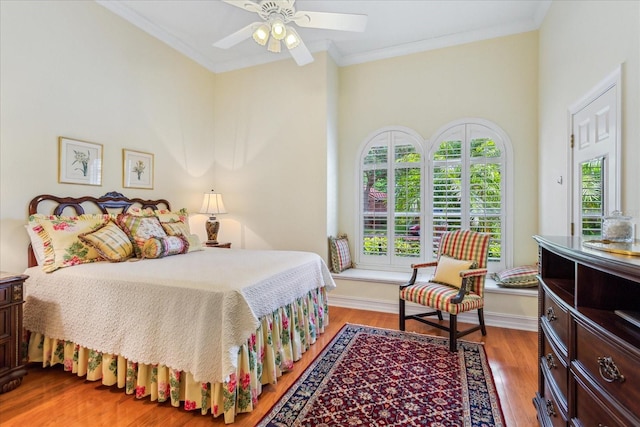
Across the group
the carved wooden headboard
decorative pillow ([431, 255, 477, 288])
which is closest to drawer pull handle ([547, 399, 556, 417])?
decorative pillow ([431, 255, 477, 288])

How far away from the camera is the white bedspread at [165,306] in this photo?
1774mm

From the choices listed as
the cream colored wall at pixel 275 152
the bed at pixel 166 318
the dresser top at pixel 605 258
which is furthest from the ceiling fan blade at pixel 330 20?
the dresser top at pixel 605 258

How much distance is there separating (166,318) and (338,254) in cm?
241

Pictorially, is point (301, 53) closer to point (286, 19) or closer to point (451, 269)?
point (286, 19)

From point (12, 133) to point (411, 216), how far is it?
4.03m

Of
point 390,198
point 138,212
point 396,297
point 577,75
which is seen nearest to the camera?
point 577,75

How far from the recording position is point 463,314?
340 cm

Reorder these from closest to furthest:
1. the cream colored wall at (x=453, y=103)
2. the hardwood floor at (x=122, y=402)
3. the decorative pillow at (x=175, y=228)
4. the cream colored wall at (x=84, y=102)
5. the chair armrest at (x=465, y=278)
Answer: the hardwood floor at (x=122, y=402) → the cream colored wall at (x=84, y=102) → the chair armrest at (x=465, y=278) → the decorative pillow at (x=175, y=228) → the cream colored wall at (x=453, y=103)

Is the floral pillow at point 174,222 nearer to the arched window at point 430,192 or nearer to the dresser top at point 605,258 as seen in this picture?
the arched window at point 430,192

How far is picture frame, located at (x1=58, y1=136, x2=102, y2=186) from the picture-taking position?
9.07 feet

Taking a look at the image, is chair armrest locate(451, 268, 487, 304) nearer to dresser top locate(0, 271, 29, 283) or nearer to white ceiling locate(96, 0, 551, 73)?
white ceiling locate(96, 0, 551, 73)

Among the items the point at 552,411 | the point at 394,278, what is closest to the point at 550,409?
the point at 552,411

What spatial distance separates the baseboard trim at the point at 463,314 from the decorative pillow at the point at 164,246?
1.94m

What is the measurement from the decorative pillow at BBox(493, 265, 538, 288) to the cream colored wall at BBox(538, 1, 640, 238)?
447 millimetres
